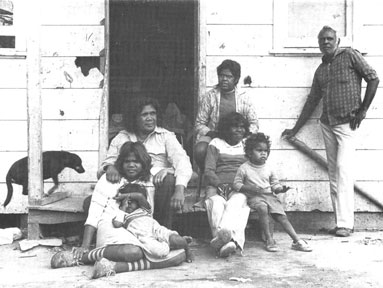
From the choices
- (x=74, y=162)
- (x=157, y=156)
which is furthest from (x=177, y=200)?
(x=74, y=162)

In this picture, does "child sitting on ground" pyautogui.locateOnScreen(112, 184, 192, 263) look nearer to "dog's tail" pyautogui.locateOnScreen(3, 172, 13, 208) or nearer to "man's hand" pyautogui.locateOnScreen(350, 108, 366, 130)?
"dog's tail" pyautogui.locateOnScreen(3, 172, 13, 208)

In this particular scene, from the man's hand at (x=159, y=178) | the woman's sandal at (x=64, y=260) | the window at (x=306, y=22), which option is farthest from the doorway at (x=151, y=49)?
the woman's sandal at (x=64, y=260)

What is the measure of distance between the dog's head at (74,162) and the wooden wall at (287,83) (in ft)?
4.82

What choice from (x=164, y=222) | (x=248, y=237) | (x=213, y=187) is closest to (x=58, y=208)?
(x=164, y=222)

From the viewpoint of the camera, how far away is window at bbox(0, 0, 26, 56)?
5.65m

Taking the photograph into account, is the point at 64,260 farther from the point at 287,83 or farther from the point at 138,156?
the point at 287,83

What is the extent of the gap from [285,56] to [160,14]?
3.57 m

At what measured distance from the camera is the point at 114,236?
4363 mm

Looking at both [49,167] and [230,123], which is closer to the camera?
[230,123]

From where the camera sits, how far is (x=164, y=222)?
490 cm

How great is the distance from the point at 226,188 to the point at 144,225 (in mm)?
906

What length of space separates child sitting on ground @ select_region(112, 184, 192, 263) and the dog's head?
3.68 feet

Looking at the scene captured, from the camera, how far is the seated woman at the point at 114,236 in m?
4.25

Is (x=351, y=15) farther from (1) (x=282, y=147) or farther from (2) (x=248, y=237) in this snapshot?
(2) (x=248, y=237)
